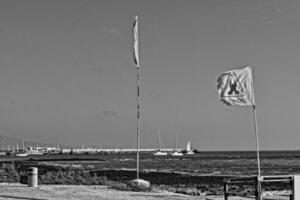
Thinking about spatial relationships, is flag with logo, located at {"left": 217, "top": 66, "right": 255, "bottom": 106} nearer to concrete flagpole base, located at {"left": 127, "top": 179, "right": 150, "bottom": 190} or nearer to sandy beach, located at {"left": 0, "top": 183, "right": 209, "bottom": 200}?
sandy beach, located at {"left": 0, "top": 183, "right": 209, "bottom": 200}

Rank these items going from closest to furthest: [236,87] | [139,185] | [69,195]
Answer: [236,87]
[69,195]
[139,185]

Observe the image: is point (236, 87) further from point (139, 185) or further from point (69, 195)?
point (139, 185)

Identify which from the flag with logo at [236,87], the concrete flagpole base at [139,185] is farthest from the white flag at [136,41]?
the flag with logo at [236,87]

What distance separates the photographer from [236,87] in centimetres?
1909

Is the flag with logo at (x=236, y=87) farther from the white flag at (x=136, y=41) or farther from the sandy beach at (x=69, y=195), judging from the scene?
the white flag at (x=136, y=41)

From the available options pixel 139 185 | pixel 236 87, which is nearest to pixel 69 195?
pixel 139 185

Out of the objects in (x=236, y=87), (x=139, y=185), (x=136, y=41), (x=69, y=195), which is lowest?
(x=69, y=195)

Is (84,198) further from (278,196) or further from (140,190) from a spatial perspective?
(278,196)

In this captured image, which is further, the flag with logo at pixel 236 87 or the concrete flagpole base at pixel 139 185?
the concrete flagpole base at pixel 139 185

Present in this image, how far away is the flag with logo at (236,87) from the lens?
19.1 meters

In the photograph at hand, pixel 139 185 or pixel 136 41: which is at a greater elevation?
pixel 136 41

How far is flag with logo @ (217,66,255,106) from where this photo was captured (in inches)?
750

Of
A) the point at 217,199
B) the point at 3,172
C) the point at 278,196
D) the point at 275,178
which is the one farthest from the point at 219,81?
the point at 3,172

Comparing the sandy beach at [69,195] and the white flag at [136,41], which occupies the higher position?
the white flag at [136,41]
